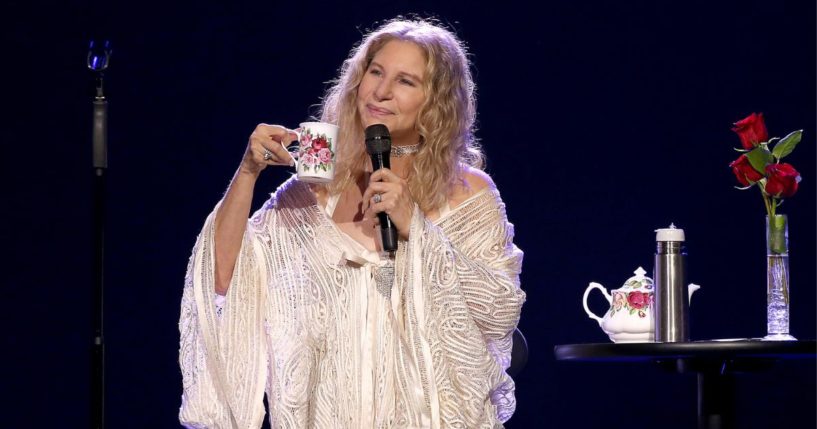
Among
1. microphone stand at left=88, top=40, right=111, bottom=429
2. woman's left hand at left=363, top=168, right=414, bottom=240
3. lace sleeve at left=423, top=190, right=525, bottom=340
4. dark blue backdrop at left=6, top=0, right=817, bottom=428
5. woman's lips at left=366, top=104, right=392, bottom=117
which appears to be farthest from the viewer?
dark blue backdrop at left=6, top=0, right=817, bottom=428

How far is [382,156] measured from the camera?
71.2 inches

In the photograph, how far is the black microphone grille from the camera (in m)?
1.81

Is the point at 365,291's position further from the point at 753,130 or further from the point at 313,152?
the point at 753,130

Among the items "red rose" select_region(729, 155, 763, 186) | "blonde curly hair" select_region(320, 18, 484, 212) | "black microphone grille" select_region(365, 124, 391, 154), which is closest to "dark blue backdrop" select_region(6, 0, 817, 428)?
"red rose" select_region(729, 155, 763, 186)

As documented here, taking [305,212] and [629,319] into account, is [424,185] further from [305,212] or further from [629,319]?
[629,319]

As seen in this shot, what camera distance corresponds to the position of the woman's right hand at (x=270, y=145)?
5.98 ft

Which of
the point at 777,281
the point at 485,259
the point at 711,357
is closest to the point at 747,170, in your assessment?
the point at 777,281

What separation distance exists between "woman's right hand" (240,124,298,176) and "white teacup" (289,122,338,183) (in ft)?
0.10

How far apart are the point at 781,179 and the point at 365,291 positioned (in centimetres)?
86

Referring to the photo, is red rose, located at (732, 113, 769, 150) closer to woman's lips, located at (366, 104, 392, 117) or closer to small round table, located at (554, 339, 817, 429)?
small round table, located at (554, 339, 817, 429)

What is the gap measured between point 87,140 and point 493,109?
111cm

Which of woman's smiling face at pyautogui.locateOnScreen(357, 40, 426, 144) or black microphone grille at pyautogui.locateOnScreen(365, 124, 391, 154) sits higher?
woman's smiling face at pyautogui.locateOnScreen(357, 40, 426, 144)

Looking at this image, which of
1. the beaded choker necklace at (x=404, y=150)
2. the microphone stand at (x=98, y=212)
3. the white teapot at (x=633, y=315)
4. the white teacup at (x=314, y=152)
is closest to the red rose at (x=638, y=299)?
the white teapot at (x=633, y=315)

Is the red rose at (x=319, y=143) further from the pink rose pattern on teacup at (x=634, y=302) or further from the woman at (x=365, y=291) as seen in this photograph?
the pink rose pattern on teacup at (x=634, y=302)
